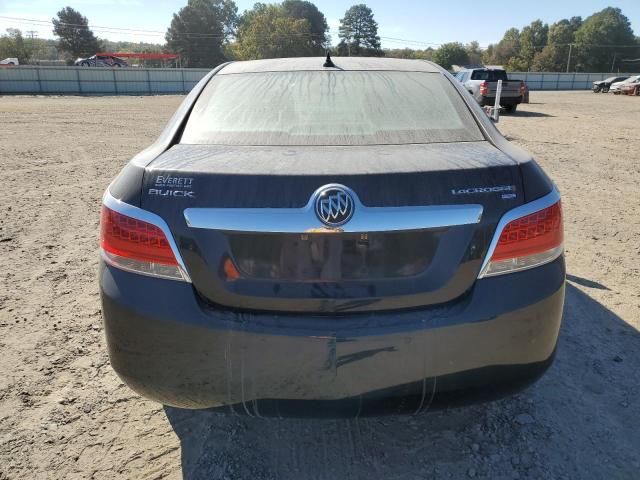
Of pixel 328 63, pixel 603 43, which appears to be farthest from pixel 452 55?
pixel 328 63

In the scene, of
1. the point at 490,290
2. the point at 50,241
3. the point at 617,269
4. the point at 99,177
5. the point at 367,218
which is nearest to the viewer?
the point at 367,218

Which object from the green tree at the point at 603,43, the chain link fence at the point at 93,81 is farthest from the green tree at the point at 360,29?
the chain link fence at the point at 93,81

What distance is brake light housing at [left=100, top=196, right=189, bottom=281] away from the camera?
5.57 ft

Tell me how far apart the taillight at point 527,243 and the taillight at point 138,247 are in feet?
3.61

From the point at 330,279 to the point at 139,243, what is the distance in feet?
2.27

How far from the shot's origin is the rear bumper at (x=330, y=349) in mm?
1652

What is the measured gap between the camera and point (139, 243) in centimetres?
174

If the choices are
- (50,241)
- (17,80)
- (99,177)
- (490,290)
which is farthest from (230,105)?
(17,80)

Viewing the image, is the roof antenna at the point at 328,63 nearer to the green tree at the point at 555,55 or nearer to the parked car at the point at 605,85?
the parked car at the point at 605,85

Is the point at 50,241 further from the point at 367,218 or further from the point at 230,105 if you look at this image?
the point at 367,218

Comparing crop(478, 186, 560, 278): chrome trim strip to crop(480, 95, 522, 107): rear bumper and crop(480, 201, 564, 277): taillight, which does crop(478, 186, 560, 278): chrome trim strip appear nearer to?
crop(480, 201, 564, 277): taillight

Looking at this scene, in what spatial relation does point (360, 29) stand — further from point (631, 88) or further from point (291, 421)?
point (291, 421)

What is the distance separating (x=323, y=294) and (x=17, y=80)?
1811 inches

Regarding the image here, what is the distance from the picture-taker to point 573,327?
3244mm
